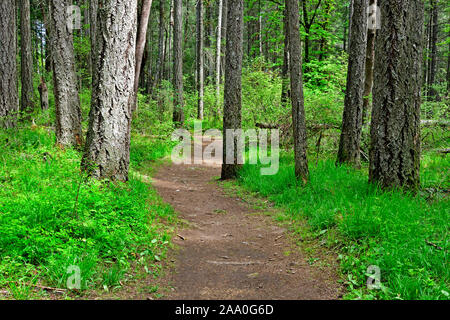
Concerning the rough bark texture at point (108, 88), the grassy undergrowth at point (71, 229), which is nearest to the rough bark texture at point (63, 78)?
the grassy undergrowth at point (71, 229)

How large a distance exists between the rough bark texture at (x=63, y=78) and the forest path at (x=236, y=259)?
319 centimetres

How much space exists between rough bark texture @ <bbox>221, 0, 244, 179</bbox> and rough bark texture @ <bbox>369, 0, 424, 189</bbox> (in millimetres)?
4176

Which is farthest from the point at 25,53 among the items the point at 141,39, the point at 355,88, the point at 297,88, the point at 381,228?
the point at 381,228

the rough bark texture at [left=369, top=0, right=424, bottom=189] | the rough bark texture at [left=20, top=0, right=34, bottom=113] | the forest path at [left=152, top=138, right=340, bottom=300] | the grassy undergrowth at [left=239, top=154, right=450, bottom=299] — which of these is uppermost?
the rough bark texture at [left=20, top=0, right=34, bottom=113]

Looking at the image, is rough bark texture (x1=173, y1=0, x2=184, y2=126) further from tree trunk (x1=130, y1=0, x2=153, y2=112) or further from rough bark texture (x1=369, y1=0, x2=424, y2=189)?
rough bark texture (x1=369, y1=0, x2=424, y2=189)

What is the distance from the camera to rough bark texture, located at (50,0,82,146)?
8328mm

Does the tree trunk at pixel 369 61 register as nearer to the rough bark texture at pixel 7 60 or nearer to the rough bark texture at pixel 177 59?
Answer: the rough bark texture at pixel 7 60

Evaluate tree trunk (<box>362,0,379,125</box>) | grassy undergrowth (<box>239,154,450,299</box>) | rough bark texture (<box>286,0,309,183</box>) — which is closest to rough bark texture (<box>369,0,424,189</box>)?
grassy undergrowth (<box>239,154,450,299</box>)

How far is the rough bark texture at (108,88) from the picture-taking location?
19.1ft

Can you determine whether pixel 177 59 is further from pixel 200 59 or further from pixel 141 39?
pixel 141 39

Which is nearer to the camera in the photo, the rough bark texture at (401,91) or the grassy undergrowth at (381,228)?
the grassy undergrowth at (381,228)

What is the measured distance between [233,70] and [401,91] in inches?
183
